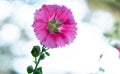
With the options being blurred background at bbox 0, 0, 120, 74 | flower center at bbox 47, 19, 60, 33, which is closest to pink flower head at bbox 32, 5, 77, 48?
flower center at bbox 47, 19, 60, 33

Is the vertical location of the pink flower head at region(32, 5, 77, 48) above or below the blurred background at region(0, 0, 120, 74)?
below

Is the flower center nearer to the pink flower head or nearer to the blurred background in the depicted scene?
the pink flower head

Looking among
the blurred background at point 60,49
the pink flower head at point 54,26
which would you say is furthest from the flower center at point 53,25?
the blurred background at point 60,49

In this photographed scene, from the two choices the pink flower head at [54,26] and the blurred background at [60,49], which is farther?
the blurred background at [60,49]

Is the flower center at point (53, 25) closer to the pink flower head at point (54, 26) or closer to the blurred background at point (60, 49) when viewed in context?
the pink flower head at point (54, 26)

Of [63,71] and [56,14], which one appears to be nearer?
[56,14]

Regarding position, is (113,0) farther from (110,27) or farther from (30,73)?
(30,73)

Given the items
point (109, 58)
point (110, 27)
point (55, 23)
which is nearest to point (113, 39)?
point (110, 27)
